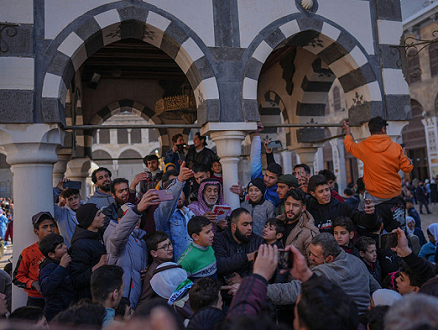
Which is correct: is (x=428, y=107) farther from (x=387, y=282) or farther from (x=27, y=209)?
(x=27, y=209)

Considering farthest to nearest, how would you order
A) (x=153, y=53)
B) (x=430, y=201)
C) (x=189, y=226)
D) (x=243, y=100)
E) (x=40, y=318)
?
(x=430, y=201) → (x=153, y=53) → (x=243, y=100) → (x=189, y=226) → (x=40, y=318)

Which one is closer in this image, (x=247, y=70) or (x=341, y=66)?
(x=247, y=70)

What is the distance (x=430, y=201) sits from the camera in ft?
53.6

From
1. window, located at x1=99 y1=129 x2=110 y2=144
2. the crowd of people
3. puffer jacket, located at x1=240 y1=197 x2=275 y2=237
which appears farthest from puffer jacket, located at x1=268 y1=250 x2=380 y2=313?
window, located at x1=99 y1=129 x2=110 y2=144

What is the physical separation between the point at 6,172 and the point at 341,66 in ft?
88.2

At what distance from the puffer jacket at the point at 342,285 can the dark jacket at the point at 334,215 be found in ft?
3.45

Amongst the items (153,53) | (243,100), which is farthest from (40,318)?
(153,53)

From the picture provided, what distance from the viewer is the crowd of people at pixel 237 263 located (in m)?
1.42

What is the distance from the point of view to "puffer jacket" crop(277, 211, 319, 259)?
3.10 m

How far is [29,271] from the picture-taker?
126 inches

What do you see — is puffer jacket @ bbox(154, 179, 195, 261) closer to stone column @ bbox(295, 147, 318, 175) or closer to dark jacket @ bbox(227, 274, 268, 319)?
dark jacket @ bbox(227, 274, 268, 319)

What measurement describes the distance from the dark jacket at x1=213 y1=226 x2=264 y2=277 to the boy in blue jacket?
114 cm

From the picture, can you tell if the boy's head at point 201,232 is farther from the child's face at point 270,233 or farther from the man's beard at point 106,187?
the man's beard at point 106,187

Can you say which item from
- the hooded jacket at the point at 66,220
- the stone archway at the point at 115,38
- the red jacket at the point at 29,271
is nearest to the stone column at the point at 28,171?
the hooded jacket at the point at 66,220
